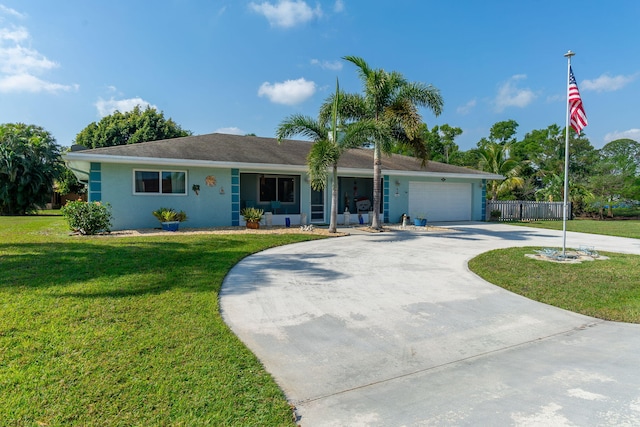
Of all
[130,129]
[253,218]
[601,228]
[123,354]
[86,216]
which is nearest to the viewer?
[123,354]

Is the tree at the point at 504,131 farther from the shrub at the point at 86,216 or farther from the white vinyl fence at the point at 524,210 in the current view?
the shrub at the point at 86,216

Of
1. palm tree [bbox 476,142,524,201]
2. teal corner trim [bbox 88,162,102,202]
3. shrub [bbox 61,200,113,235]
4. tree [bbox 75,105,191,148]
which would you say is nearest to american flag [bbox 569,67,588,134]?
shrub [bbox 61,200,113,235]

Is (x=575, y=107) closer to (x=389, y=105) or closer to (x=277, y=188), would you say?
(x=389, y=105)

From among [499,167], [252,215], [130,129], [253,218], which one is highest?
[130,129]

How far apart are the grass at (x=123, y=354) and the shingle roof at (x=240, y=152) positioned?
7341mm

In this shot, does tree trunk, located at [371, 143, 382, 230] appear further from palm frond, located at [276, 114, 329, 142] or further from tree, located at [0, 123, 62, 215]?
tree, located at [0, 123, 62, 215]

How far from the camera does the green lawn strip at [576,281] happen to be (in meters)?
4.98

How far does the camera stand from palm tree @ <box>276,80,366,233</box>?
12.0 m

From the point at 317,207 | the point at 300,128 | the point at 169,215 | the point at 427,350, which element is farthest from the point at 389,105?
the point at 427,350

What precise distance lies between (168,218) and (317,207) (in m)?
6.81

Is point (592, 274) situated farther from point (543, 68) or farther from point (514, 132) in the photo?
point (514, 132)

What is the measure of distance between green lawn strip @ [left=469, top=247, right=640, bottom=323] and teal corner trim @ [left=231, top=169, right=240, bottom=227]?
31.0 feet

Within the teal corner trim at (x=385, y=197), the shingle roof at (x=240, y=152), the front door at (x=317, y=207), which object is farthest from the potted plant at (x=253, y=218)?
the teal corner trim at (x=385, y=197)

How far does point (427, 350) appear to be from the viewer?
358 cm
